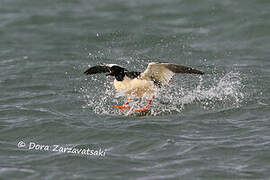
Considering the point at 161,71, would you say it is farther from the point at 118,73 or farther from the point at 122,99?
the point at 122,99

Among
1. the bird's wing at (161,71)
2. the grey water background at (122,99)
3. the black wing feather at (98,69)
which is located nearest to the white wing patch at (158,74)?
the bird's wing at (161,71)

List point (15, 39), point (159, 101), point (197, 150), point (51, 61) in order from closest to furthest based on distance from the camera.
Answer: point (197, 150) < point (159, 101) < point (51, 61) < point (15, 39)

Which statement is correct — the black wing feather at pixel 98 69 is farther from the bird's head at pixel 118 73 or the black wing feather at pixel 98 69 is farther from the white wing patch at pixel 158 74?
the white wing patch at pixel 158 74

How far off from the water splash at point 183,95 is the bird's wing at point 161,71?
377mm

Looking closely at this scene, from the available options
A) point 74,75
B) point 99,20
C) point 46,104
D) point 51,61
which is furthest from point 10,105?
point 99,20

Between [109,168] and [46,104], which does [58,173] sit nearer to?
[109,168]

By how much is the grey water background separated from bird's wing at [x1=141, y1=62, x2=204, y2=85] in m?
0.60

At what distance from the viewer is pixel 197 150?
28.3 ft

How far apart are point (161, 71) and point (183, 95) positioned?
119 centimetres

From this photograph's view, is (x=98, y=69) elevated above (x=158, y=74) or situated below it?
above

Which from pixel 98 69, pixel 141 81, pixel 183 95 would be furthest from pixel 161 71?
pixel 98 69

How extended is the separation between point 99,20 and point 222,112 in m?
9.00

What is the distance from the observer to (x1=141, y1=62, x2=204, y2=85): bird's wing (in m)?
10.3

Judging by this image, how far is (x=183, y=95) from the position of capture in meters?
11.6
